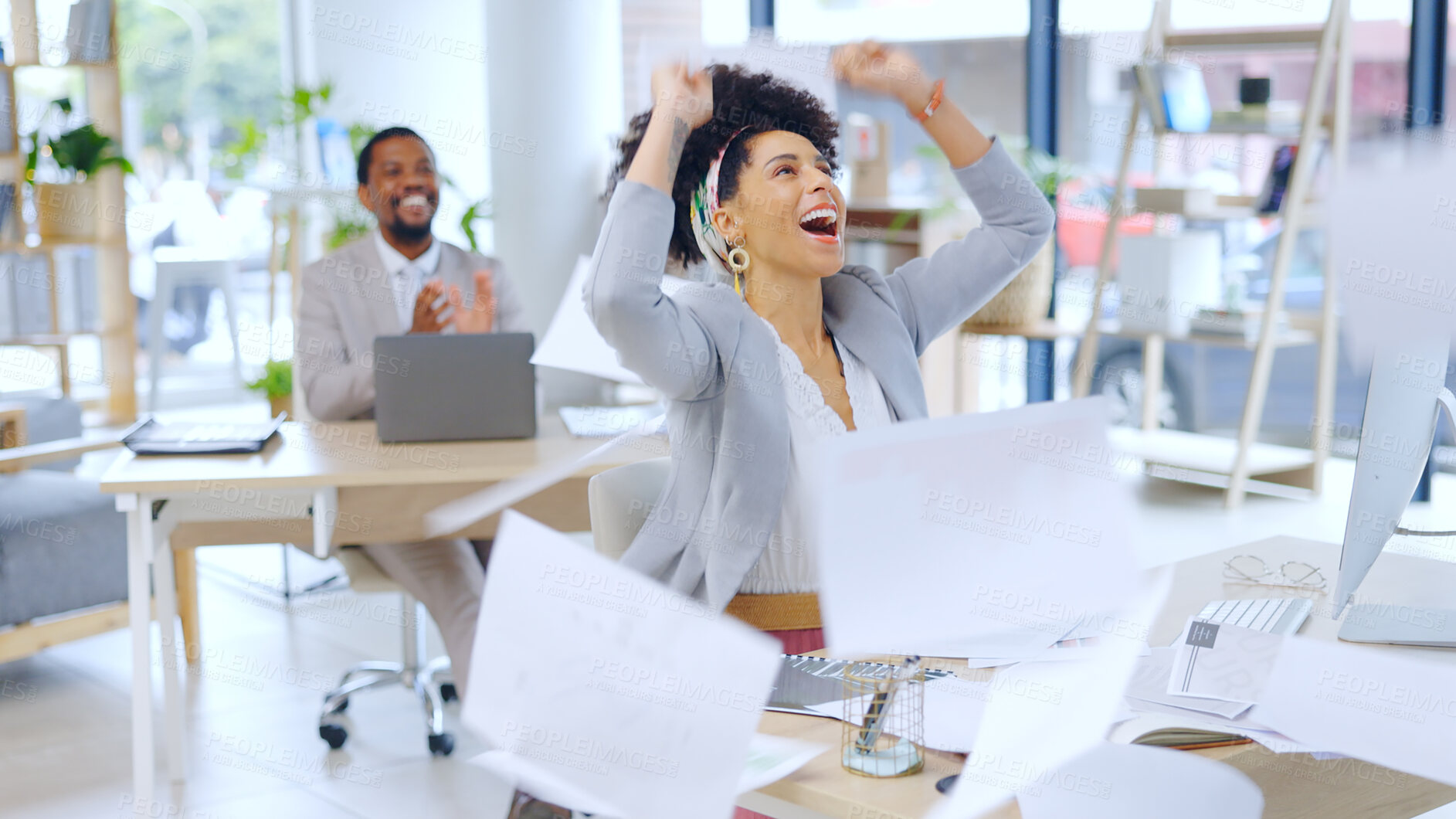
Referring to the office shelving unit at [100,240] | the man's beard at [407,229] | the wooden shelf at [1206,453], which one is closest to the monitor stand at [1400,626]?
the man's beard at [407,229]

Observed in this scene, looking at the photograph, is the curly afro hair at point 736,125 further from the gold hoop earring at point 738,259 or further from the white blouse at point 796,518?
the white blouse at point 796,518

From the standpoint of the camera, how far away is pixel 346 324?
3.09 meters

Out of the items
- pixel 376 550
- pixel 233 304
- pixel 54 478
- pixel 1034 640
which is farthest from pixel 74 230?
pixel 1034 640

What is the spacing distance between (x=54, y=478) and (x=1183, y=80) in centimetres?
378

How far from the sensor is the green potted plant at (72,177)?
6.08 meters

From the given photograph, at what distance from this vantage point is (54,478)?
357 cm

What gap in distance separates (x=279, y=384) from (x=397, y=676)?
1322mm

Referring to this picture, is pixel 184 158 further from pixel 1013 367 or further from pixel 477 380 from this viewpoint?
pixel 477 380

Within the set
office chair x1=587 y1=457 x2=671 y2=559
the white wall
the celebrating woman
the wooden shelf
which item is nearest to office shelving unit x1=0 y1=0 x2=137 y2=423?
the white wall

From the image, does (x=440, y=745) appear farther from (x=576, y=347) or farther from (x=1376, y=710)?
(x=1376, y=710)

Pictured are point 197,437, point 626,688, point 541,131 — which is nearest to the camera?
point 626,688

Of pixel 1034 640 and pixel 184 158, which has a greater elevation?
pixel 184 158

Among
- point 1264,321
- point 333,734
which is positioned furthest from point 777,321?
point 1264,321

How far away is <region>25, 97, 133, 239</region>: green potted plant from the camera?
6082 millimetres
